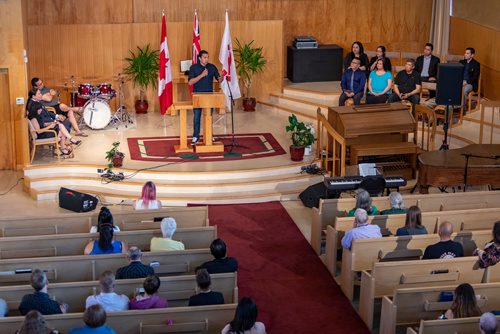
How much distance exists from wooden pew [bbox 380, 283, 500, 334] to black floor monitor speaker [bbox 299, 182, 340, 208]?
4268 mm

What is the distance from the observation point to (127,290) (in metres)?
7.43

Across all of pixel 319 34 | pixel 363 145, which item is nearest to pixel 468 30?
pixel 319 34

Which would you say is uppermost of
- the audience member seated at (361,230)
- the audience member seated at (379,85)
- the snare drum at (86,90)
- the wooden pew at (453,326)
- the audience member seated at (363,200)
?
the audience member seated at (379,85)

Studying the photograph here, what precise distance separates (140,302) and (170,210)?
2.55m

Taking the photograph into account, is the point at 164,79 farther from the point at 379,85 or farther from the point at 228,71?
the point at 379,85

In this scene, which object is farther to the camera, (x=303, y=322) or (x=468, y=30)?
(x=468, y=30)

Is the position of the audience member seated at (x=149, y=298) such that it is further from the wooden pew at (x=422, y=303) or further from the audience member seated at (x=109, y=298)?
the wooden pew at (x=422, y=303)

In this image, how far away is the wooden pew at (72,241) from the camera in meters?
8.59

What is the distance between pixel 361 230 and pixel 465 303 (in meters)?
2.26

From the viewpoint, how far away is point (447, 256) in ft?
26.7

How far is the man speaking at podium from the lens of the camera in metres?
13.6

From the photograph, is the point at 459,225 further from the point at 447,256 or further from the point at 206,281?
the point at 206,281

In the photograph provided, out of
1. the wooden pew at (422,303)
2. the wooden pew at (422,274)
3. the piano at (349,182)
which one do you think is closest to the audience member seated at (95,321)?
the wooden pew at (422,303)

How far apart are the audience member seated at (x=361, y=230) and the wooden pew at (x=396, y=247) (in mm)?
141
